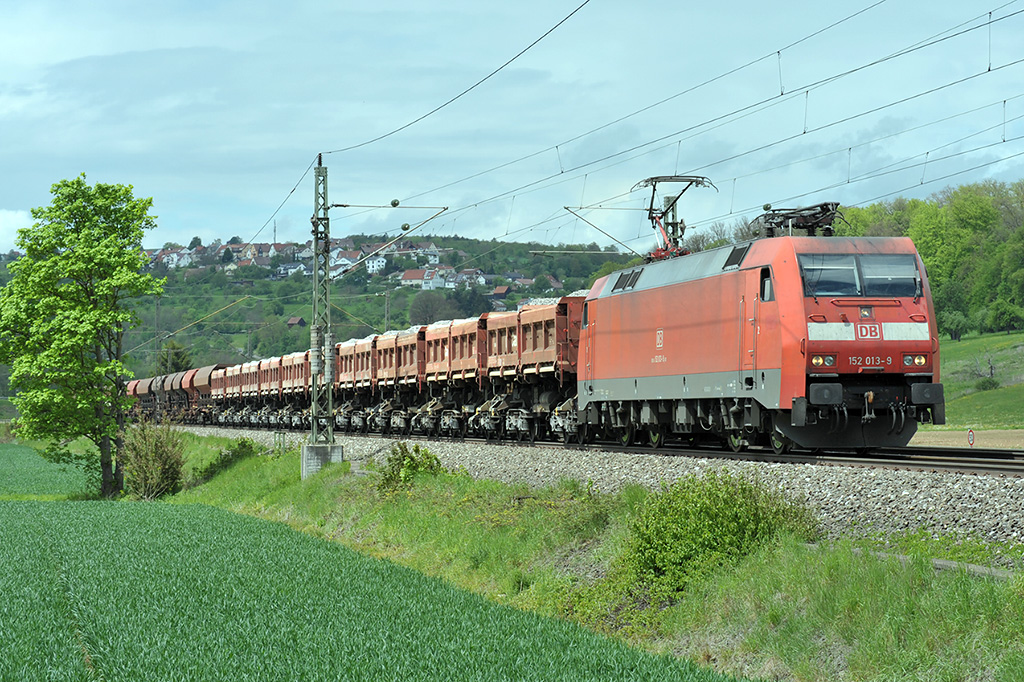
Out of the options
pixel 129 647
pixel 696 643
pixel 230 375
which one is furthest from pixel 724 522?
pixel 230 375

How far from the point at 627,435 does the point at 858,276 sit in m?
7.97

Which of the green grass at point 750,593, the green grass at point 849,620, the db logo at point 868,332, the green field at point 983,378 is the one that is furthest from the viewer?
the green field at point 983,378

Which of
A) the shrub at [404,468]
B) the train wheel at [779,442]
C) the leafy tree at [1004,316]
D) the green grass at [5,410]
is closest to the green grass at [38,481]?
the shrub at [404,468]

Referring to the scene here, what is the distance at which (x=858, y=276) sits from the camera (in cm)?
1867

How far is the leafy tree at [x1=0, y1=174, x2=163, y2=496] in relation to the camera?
36000 millimetres

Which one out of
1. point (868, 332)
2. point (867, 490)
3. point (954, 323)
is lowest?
point (867, 490)

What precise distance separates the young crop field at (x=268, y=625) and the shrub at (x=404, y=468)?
4299 mm

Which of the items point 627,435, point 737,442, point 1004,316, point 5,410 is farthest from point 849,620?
point 5,410

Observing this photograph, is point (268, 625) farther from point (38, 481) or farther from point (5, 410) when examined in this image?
point (5, 410)

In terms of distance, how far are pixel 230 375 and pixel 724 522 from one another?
2283 inches

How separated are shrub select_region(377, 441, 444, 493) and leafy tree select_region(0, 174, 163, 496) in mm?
16773

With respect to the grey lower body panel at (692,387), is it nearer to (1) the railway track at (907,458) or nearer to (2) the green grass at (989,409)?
(1) the railway track at (907,458)

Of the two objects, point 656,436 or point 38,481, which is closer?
point 656,436

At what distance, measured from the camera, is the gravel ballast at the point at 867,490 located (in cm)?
1089
